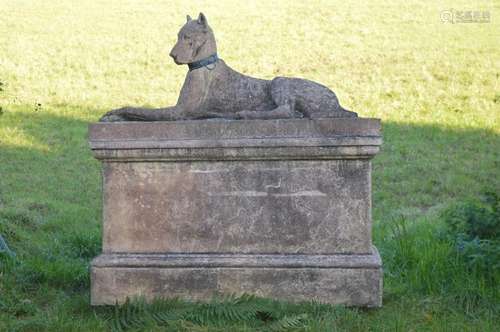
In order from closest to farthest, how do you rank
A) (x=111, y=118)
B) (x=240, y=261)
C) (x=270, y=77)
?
(x=240, y=261) < (x=111, y=118) < (x=270, y=77)

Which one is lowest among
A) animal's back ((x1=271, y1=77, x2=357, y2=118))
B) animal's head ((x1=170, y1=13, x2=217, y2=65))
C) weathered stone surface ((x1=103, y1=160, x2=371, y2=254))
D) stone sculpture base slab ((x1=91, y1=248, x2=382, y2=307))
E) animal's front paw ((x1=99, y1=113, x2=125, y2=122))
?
stone sculpture base slab ((x1=91, y1=248, x2=382, y2=307))

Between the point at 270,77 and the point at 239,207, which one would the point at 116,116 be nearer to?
the point at 239,207

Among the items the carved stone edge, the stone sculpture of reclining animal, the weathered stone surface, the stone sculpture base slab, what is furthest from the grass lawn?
the stone sculpture of reclining animal

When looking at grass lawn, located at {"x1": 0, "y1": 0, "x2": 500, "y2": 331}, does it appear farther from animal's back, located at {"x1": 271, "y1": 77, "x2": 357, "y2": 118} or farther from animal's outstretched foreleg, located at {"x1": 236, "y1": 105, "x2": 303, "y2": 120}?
animal's back, located at {"x1": 271, "y1": 77, "x2": 357, "y2": 118}

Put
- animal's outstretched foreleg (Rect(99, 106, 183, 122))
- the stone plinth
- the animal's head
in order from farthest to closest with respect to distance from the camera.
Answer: the animal's head
animal's outstretched foreleg (Rect(99, 106, 183, 122))
the stone plinth

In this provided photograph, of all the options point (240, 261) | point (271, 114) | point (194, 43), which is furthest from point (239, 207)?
point (194, 43)

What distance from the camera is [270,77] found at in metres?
16.3

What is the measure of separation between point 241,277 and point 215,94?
1.45 meters

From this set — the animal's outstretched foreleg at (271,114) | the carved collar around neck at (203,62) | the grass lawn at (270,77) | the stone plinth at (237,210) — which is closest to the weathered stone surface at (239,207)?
the stone plinth at (237,210)

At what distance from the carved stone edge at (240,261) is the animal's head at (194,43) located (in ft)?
5.01

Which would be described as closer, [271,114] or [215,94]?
[271,114]

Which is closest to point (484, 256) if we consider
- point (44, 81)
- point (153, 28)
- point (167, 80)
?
point (167, 80)

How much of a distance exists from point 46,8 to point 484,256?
20.9m

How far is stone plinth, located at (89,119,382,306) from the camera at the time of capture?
5098 millimetres
